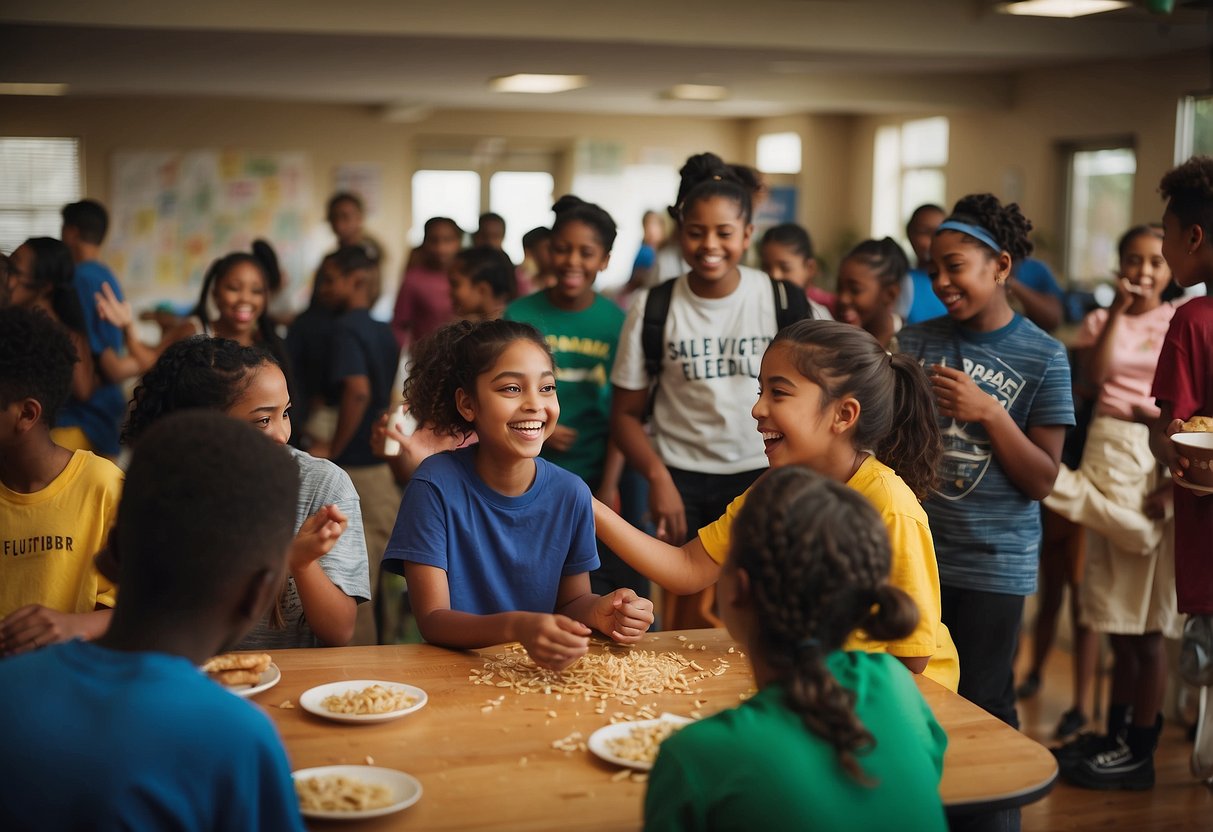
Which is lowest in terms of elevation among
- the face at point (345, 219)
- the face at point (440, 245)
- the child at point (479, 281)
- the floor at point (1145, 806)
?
the floor at point (1145, 806)

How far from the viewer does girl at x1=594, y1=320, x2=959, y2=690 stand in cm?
194

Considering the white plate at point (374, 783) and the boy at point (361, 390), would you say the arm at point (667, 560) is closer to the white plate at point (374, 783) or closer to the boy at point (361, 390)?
the white plate at point (374, 783)

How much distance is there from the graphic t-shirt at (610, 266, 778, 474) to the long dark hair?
6.08 feet

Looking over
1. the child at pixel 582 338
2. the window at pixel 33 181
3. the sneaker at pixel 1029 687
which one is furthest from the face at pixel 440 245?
the window at pixel 33 181

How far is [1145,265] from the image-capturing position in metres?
3.91

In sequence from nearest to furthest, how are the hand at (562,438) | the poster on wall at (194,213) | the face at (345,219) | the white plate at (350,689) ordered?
the white plate at (350,689)
the hand at (562,438)
the face at (345,219)
the poster on wall at (194,213)

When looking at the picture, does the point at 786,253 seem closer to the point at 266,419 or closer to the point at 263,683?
the point at 266,419

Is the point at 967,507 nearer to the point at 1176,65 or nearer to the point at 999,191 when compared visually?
the point at 1176,65

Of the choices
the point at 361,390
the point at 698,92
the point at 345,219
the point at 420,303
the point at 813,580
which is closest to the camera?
the point at 813,580

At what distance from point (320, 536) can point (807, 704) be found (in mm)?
852

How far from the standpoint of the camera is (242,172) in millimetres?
11406

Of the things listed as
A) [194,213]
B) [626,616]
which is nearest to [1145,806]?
[626,616]

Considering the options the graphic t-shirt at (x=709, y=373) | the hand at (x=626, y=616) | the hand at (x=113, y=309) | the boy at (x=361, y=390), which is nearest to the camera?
the hand at (x=626, y=616)

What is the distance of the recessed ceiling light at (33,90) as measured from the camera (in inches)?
379
